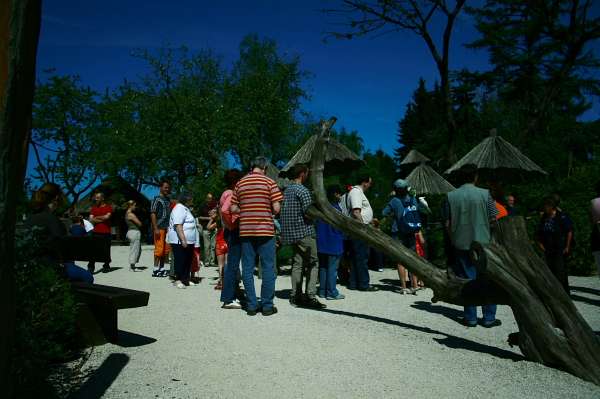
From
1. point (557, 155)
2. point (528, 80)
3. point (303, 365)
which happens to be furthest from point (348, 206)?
point (557, 155)

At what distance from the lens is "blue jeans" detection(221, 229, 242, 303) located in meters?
7.05

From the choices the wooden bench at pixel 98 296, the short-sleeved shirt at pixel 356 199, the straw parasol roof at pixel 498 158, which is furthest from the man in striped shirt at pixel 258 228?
the straw parasol roof at pixel 498 158

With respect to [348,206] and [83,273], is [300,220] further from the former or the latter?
[83,273]

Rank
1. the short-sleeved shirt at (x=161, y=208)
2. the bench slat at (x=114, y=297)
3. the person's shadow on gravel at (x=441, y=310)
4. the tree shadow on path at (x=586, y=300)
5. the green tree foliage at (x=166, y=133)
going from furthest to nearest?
the green tree foliage at (x=166, y=133) < the short-sleeved shirt at (x=161, y=208) < the tree shadow on path at (x=586, y=300) < the person's shadow on gravel at (x=441, y=310) < the bench slat at (x=114, y=297)

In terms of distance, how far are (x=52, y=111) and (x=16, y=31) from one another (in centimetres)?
4115

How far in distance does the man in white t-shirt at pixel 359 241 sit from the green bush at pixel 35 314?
541 cm

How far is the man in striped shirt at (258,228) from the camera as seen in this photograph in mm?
6594

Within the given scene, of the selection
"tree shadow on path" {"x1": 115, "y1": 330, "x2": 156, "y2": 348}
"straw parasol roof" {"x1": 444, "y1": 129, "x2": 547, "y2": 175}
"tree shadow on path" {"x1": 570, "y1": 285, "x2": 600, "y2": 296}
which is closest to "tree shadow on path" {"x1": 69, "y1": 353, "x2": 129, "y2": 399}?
"tree shadow on path" {"x1": 115, "y1": 330, "x2": 156, "y2": 348}

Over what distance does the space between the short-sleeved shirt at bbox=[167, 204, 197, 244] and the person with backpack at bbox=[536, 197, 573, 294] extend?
244 inches

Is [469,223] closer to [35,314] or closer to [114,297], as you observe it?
[114,297]

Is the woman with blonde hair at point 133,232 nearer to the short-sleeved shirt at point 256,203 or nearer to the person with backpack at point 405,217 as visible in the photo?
the short-sleeved shirt at point 256,203

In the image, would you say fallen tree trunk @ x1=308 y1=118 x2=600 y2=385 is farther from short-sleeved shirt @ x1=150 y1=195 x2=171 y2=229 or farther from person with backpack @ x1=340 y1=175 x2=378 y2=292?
short-sleeved shirt @ x1=150 y1=195 x2=171 y2=229

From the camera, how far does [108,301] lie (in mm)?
4695

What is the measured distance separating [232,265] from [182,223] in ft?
7.91
